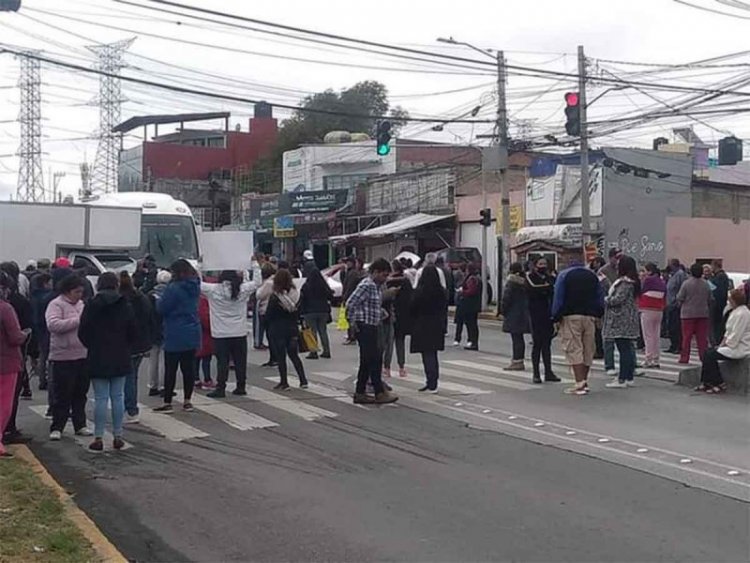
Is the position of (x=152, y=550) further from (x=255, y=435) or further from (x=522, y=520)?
(x=255, y=435)

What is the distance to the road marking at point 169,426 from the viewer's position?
10609 mm

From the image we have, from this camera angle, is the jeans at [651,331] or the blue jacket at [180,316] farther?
the jeans at [651,331]

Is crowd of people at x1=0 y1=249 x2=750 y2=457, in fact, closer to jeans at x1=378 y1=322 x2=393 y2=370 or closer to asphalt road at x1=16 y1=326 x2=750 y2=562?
jeans at x1=378 y1=322 x2=393 y2=370

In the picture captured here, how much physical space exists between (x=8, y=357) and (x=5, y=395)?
1.16ft

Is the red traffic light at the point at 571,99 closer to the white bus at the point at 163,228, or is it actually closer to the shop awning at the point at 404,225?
the white bus at the point at 163,228

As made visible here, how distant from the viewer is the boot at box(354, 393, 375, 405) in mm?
12742

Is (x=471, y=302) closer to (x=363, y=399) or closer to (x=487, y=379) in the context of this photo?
(x=487, y=379)

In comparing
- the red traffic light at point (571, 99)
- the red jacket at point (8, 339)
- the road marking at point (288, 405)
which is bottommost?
the road marking at point (288, 405)

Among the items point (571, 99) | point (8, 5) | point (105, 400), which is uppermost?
point (571, 99)

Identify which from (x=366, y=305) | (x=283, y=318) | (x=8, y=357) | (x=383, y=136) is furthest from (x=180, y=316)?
(x=383, y=136)

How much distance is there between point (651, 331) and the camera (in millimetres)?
16172

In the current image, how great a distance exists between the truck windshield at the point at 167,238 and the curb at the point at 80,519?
17.5 m

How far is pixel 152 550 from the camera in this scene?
664 centimetres

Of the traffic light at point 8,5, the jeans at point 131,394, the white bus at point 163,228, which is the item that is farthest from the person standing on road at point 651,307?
the white bus at point 163,228
